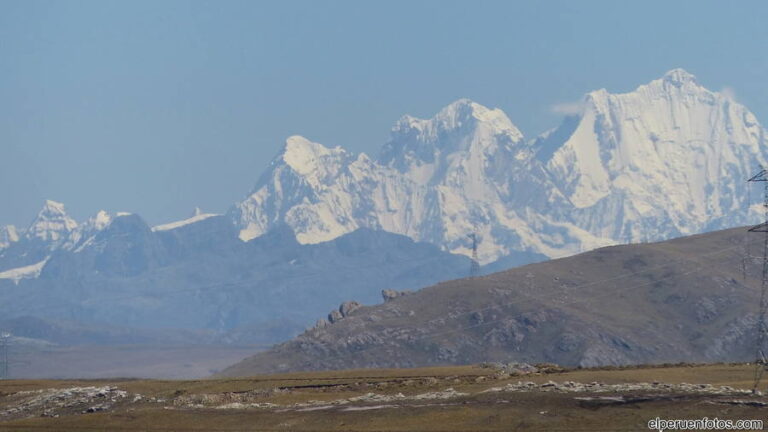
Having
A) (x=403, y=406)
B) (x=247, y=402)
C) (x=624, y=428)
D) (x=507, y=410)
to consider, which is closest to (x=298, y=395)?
(x=247, y=402)

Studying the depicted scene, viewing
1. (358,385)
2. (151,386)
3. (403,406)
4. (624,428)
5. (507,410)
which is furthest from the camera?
(151,386)

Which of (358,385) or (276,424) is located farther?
(358,385)

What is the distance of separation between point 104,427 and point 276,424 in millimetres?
19109

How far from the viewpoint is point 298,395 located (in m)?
172

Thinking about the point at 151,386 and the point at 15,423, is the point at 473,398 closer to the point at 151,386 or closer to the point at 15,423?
the point at 15,423

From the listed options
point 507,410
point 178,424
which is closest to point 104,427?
point 178,424

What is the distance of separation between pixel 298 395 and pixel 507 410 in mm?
42224

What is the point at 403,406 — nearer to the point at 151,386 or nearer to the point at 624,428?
the point at 624,428

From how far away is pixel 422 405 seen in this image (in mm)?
146750

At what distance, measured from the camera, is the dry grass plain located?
132125 millimetres

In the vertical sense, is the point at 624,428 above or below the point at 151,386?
below

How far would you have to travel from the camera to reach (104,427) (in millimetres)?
145125

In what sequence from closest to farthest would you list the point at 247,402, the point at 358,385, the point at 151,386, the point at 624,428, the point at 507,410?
the point at 624,428 → the point at 507,410 → the point at 247,402 → the point at 358,385 → the point at 151,386

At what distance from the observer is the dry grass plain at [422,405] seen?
132 meters
